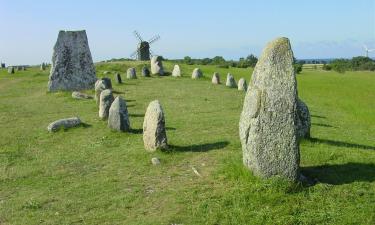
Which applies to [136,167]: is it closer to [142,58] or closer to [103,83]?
[103,83]

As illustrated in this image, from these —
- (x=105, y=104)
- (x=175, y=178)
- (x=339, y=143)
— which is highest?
(x=105, y=104)

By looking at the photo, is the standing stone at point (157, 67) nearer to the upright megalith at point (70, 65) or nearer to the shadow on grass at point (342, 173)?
the upright megalith at point (70, 65)

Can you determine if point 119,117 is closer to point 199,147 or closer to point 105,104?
point 105,104

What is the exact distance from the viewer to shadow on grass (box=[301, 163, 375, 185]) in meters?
12.4

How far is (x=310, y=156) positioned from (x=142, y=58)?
186ft

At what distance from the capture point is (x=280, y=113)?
11922mm

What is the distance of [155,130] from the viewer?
15250 millimetres

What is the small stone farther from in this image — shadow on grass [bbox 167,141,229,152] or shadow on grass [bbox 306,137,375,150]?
shadow on grass [bbox 306,137,375,150]

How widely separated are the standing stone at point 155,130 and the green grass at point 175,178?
355mm

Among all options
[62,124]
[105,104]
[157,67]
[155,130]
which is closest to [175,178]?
[155,130]

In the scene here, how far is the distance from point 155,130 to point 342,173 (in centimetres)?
552

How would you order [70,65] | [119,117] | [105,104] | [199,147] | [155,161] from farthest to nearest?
[70,65]
[105,104]
[119,117]
[199,147]
[155,161]

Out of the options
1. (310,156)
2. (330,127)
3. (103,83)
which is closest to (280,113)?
(310,156)

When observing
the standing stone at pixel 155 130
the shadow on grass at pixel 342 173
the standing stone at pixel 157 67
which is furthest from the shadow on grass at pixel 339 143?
the standing stone at pixel 157 67
